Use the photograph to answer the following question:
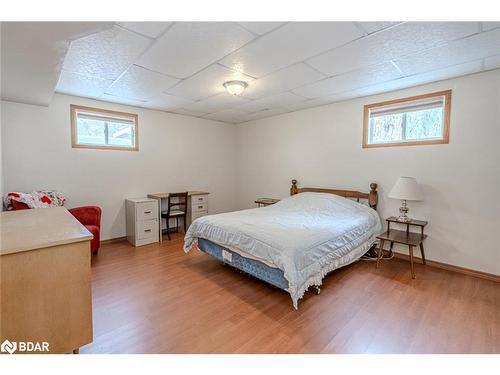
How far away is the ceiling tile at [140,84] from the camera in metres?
2.77

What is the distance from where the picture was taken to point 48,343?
1.32 m

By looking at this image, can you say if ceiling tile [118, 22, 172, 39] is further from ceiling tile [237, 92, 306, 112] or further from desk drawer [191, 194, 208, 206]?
desk drawer [191, 194, 208, 206]

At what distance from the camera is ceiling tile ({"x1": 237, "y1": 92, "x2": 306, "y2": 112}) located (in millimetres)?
3725

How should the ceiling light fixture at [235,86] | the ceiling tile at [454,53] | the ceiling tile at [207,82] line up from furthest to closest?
1. the ceiling light fixture at [235,86]
2. the ceiling tile at [207,82]
3. the ceiling tile at [454,53]

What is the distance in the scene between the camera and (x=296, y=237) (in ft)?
7.74

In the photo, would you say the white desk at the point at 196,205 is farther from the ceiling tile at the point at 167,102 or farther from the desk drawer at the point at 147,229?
the ceiling tile at the point at 167,102

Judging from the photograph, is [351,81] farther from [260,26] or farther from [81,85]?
[81,85]

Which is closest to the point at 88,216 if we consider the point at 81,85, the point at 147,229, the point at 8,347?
the point at 147,229

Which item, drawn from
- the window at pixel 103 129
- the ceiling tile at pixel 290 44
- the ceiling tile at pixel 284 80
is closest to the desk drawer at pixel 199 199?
the window at pixel 103 129

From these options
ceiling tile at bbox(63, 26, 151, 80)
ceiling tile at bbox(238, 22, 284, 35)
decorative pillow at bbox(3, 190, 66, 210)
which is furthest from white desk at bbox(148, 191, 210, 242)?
ceiling tile at bbox(238, 22, 284, 35)

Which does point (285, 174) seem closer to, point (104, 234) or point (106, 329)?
point (104, 234)

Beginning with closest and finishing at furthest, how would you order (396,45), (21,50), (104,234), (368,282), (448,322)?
(21,50), (448,322), (396,45), (368,282), (104,234)
